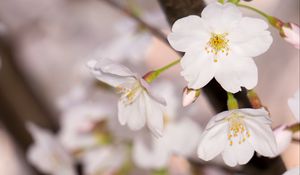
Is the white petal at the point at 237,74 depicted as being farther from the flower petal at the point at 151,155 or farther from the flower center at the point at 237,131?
the flower petal at the point at 151,155

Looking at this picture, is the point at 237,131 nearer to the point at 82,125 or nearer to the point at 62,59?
the point at 82,125

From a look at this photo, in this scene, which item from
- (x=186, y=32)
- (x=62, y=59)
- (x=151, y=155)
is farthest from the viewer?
(x=62, y=59)

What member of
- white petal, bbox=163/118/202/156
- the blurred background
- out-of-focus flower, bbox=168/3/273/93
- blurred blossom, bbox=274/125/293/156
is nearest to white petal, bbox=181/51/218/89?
out-of-focus flower, bbox=168/3/273/93

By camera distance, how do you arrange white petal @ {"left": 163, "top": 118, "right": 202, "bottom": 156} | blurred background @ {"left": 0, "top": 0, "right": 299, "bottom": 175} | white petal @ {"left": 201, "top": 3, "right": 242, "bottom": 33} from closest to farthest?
white petal @ {"left": 201, "top": 3, "right": 242, "bottom": 33} → white petal @ {"left": 163, "top": 118, "right": 202, "bottom": 156} → blurred background @ {"left": 0, "top": 0, "right": 299, "bottom": 175}

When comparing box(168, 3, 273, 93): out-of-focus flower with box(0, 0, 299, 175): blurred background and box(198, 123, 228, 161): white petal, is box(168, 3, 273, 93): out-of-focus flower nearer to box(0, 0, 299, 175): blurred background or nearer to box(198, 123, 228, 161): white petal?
box(198, 123, 228, 161): white petal

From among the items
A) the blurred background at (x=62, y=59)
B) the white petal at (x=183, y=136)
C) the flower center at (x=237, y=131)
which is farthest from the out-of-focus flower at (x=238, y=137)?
the blurred background at (x=62, y=59)

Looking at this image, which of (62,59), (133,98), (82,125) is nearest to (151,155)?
(82,125)
